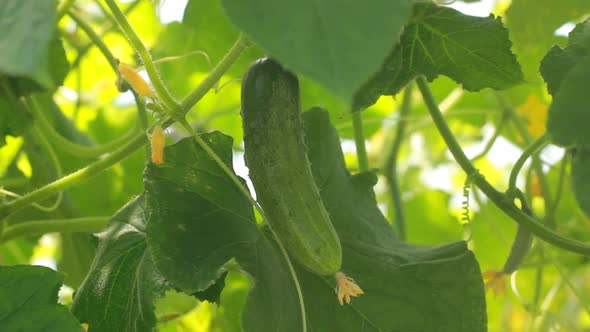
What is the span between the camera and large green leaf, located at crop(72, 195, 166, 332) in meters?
1.06

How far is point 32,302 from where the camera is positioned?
0.98 m

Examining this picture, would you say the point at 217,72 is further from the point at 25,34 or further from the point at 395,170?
the point at 395,170

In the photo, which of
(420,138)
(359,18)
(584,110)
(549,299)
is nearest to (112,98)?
(420,138)

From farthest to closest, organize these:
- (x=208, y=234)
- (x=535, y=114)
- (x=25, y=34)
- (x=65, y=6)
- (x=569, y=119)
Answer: (x=535, y=114) < (x=65, y=6) < (x=208, y=234) < (x=569, y=119) < (x=25, y=34)

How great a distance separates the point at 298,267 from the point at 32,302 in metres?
0.34

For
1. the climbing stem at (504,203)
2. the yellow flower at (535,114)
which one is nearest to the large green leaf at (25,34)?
the climbing stem at (504,203)

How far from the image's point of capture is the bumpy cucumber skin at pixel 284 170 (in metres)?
0.96

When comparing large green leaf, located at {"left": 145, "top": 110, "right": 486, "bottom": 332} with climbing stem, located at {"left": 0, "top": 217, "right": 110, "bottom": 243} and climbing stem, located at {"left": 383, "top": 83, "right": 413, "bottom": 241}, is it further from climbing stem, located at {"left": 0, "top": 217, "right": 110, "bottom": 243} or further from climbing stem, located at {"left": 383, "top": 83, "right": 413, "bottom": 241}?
climbing stem, located at {"left": 383, "top": 83, "right": 413, "bottom": 241}

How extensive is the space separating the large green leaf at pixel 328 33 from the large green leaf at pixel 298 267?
48cm

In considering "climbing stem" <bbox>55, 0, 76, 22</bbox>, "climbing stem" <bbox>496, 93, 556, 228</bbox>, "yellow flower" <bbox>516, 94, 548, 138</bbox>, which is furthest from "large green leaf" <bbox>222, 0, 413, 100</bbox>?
"yellow flower" <bbox>516, 94, 548, 138</bbox>

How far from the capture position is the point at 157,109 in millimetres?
976

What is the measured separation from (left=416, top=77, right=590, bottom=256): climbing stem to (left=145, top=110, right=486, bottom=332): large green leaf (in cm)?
10

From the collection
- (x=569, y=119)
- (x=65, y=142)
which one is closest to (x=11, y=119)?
(x=65, y=142)

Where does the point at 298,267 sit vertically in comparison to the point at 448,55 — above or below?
below
